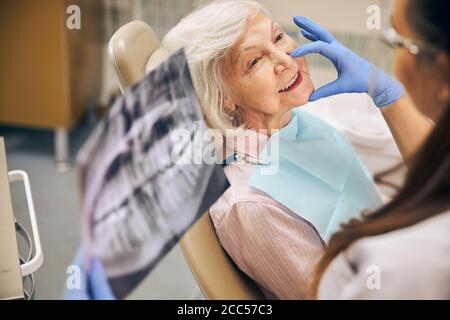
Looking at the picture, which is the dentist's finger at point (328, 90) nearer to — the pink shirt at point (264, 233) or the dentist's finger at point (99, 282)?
the pink shirt at point (264, 233)

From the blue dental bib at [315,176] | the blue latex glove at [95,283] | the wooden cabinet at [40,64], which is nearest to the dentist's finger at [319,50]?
the blue dental bib at [315,176]

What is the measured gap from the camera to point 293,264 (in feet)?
2.68

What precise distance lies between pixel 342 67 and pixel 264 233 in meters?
0.30

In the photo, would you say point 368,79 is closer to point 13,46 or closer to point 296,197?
point 296,197

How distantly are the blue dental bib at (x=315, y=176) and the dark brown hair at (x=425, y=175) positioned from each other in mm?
135

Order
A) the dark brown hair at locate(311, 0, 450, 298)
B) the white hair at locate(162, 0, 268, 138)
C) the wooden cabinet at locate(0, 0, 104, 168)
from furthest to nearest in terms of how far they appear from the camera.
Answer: the wooden cabinet at locate(0, 0, 104, 168), the white hair at locate(162, 0, 268, 138), the dark brown hair at locate(311, 0, 450, 298)

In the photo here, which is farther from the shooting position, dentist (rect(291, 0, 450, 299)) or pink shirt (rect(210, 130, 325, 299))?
pink shirt (rect(210, 130, 325, 299))

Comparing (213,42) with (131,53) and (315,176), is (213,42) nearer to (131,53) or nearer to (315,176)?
(131,53)

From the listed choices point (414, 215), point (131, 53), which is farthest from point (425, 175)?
point (131, 53)

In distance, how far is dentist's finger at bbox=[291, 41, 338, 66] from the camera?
821mm

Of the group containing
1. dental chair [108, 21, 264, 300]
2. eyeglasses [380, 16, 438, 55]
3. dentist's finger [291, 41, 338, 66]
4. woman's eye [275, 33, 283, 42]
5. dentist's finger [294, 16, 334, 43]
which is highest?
eyeglasses [380, 16, 438, 55]

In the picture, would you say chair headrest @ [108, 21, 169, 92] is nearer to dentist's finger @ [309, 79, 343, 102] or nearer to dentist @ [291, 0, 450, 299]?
dentist's finger @ [309, 79, 343, 102]

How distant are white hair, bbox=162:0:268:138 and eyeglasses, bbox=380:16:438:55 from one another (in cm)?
22

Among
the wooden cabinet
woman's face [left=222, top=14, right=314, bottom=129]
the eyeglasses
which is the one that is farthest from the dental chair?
the wooden cabinet
